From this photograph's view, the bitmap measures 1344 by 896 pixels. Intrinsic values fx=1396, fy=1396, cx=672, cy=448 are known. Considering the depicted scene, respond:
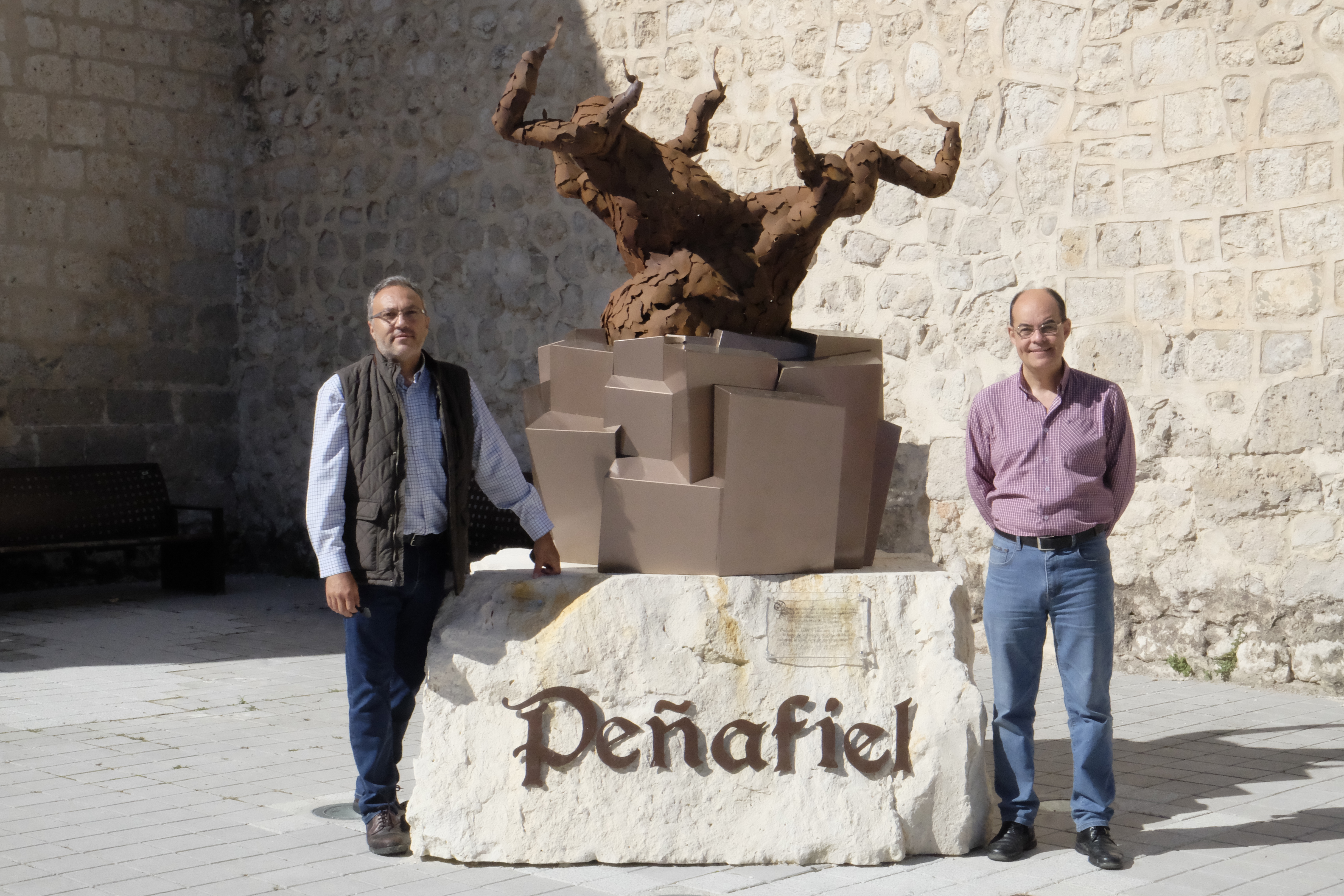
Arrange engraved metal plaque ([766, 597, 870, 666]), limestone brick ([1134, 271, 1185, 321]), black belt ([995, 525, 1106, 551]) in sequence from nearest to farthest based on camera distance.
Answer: black belt ([995, 525, 1106, 551]) → engraved metal plaque ([766, 597, 870, 666]) → limestone brick ([1134, 271, 1185, 321])

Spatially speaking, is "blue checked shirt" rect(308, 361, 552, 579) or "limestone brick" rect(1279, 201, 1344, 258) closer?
"blue checked shirt" rect(308, 361, 552, 579)

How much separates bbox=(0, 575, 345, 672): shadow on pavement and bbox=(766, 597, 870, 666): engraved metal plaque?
350 cm

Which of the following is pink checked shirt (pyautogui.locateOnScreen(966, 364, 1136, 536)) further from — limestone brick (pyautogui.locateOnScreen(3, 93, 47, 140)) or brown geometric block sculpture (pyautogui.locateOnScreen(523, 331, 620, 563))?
limestone brick (pyautogui.locateOnScreen(3, 93, 47, 140))

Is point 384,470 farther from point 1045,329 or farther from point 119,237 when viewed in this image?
point 119,237

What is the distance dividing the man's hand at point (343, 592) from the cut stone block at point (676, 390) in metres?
0.76

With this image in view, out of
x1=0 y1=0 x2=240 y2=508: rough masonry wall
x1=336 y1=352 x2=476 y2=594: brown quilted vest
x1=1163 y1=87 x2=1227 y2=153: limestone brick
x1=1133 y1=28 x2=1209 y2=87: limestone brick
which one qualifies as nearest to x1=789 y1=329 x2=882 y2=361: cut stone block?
x1=336 y1=352 x2=476 y2=594: brown quilted vest

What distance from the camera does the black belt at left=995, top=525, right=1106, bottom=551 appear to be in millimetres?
3256

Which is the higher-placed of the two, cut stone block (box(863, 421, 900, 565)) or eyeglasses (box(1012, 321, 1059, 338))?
eyeglasses (box(1012, 321, 1059, 338))

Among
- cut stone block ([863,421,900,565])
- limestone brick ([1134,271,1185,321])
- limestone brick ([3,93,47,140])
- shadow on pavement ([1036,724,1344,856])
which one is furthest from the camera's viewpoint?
limestone brick ([3,93,47,140])

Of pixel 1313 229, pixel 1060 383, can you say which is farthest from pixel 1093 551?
pixel 1313 229

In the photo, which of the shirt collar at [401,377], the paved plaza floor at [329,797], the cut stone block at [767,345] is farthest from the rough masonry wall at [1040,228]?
the shirt collar at [401,377]

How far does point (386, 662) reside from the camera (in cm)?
335

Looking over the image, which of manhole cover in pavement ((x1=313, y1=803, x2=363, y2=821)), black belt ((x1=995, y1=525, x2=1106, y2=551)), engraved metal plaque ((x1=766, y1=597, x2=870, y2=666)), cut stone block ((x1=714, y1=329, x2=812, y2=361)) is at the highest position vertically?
cut stone block ((x1=714, y1=329, x2=812, y2=361))

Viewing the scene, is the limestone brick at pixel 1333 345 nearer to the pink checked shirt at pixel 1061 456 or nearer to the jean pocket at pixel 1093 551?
the pink checked shirt at pixel 1061 456
